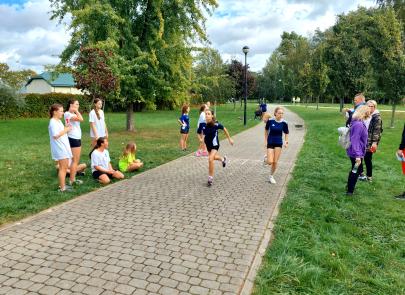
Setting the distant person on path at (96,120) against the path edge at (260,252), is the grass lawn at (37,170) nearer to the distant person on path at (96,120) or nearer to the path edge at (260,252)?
the distant person on path at (96,120)

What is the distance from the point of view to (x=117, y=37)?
676 inches

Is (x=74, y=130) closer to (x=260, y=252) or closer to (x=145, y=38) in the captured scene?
(x=260, y=252)

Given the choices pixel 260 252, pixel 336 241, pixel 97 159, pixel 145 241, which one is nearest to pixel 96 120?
pixel 97 159

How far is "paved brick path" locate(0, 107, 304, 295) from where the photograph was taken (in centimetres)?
374

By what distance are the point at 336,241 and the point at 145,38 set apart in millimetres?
16704

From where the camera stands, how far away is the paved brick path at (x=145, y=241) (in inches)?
147

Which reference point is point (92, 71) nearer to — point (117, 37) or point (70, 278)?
point (117, 37)

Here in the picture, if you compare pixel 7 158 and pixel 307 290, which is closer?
pixel 307 290

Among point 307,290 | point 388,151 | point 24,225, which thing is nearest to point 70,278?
point 24,225

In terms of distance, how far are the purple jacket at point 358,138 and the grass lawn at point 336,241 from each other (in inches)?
33.5

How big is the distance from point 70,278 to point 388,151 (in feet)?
39.6

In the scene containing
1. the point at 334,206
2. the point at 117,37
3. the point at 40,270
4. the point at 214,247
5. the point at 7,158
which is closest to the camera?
the point at 40,270

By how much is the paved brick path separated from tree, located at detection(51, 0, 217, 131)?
1084 centimetres

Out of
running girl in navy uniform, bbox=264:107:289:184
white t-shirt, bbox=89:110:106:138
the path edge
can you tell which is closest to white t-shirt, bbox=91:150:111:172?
white t-shirt, bbox=89:110:106:138
